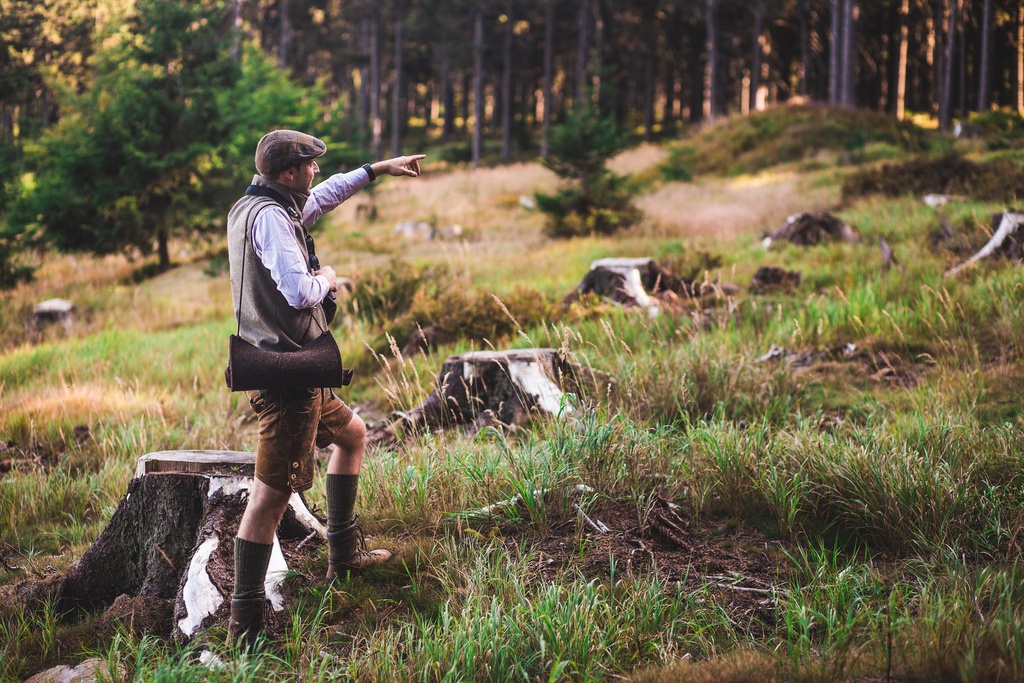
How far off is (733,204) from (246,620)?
1381 centimetres

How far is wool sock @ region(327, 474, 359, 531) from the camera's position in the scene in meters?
3.21

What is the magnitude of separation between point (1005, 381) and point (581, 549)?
3652 millimetres

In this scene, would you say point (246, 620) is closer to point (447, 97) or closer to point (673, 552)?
point (673, 552)

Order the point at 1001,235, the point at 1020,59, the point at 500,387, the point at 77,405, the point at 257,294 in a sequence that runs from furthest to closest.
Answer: the point at 1020,59 → the point at 1001,235 → the point at 77,405 → the point at 500,387 → the point at 257,294

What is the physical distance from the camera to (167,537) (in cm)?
343

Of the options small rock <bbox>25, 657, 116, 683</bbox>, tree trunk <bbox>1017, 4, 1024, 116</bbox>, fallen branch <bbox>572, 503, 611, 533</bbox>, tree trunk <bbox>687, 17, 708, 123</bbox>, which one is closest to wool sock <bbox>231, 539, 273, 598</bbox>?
small rock <bbox>25, 657, 116, 683</bbox>

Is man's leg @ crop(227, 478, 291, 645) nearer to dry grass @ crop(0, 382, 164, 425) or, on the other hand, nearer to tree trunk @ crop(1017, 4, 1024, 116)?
dry grass @ crop(0, 382, 164, 425)

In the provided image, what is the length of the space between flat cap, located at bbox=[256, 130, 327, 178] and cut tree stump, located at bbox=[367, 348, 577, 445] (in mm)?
2217

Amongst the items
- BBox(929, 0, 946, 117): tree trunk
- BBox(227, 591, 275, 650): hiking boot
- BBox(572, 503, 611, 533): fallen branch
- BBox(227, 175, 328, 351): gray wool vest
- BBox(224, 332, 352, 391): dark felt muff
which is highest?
BBox(929, 0, 946, 117): tree trunk

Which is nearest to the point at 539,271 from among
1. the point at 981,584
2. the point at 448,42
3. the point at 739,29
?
the point at 981,584

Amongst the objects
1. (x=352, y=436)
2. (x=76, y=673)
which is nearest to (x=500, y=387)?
(x=352, y=436)

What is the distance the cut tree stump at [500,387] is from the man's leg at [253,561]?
1.93 m

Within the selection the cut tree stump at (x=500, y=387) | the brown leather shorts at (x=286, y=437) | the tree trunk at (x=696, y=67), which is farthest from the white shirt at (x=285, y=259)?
the tree trunk at (x=696, y=67)

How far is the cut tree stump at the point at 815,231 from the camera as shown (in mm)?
10109
